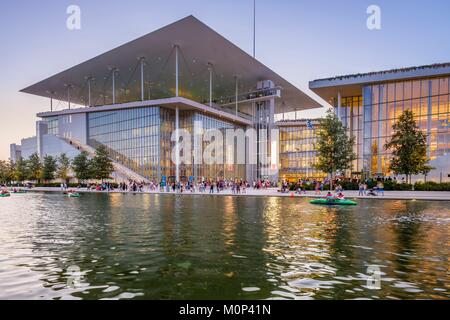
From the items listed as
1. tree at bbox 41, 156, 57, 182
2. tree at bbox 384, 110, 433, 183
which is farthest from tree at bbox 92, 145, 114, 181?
tree at bbox 384, 110, 433, 183

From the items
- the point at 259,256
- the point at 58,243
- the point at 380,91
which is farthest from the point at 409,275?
the point at 380,91

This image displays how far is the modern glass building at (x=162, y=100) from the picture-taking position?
57.4 m

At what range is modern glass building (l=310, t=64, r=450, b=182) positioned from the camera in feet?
165

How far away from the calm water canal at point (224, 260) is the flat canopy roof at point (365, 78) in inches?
1756

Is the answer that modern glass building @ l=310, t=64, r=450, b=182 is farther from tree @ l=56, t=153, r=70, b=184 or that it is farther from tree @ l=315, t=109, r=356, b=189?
tree @ l=56, t=153, r=70, b=184

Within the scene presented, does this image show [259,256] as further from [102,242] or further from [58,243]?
[58,243]

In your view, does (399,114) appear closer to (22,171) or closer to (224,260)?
(224,260)

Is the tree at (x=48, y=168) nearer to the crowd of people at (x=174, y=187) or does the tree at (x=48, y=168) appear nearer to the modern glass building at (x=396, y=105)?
the crowd of people at (x=174, y=187)

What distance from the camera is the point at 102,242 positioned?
1184cm

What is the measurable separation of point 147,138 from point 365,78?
4394 centimetres

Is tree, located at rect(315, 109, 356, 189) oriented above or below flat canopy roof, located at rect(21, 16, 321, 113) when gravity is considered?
below

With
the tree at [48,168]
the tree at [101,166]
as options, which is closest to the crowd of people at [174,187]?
the tree at [101,166]

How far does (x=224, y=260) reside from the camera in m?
9.20

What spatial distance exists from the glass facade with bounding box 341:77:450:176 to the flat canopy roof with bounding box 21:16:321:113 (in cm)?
2255
